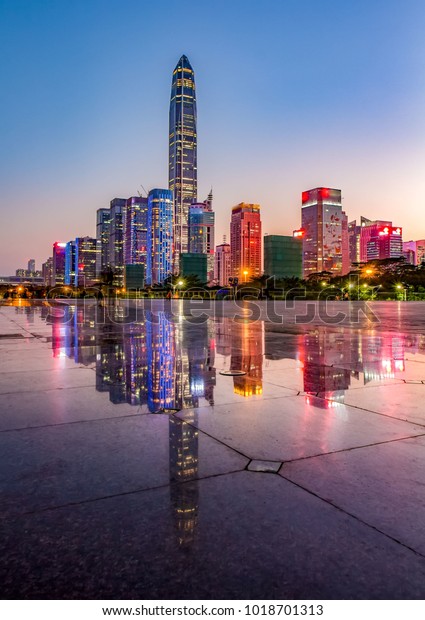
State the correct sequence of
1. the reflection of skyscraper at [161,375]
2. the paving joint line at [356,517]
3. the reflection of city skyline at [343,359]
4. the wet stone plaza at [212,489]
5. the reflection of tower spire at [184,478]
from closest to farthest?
the wet stone plaza at [212,489], the paving joint line at [356,517], the reflection of tower spire at [184,478], the reflection of skyscraper at [161,375], the reflection of city skyline at [343,359]

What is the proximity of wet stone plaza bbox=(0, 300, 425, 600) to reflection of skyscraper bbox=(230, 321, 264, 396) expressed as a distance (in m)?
0.09

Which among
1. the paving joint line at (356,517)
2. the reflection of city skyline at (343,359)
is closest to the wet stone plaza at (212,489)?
the paving joint line at (356,517)

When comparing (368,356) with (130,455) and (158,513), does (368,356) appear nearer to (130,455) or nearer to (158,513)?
(130,455)

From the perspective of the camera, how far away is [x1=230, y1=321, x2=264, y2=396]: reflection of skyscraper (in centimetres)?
545

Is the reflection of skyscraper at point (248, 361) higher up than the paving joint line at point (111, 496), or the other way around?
the reflection of skyscraper at point (248, 361)

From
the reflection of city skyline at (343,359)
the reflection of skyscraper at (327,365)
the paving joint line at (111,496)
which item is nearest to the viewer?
the paving joint line at (111,496)

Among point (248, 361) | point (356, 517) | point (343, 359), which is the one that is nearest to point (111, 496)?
point (356, 517)

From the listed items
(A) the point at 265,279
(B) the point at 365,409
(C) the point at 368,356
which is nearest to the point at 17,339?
(C) the point at 368,356

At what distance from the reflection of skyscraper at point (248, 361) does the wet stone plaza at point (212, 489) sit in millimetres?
85

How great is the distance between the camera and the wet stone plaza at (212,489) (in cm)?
179

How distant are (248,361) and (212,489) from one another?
5.15 metres

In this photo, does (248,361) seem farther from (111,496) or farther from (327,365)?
(111,496)

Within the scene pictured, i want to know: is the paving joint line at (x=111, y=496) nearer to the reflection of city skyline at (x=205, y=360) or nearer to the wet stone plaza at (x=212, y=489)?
the wet stone plaza at (x=212, y=489)

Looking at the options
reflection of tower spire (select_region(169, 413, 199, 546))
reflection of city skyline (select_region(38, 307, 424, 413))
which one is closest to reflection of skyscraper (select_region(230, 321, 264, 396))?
reflection of city skyline (select_region(38, 307, 424, 413))
